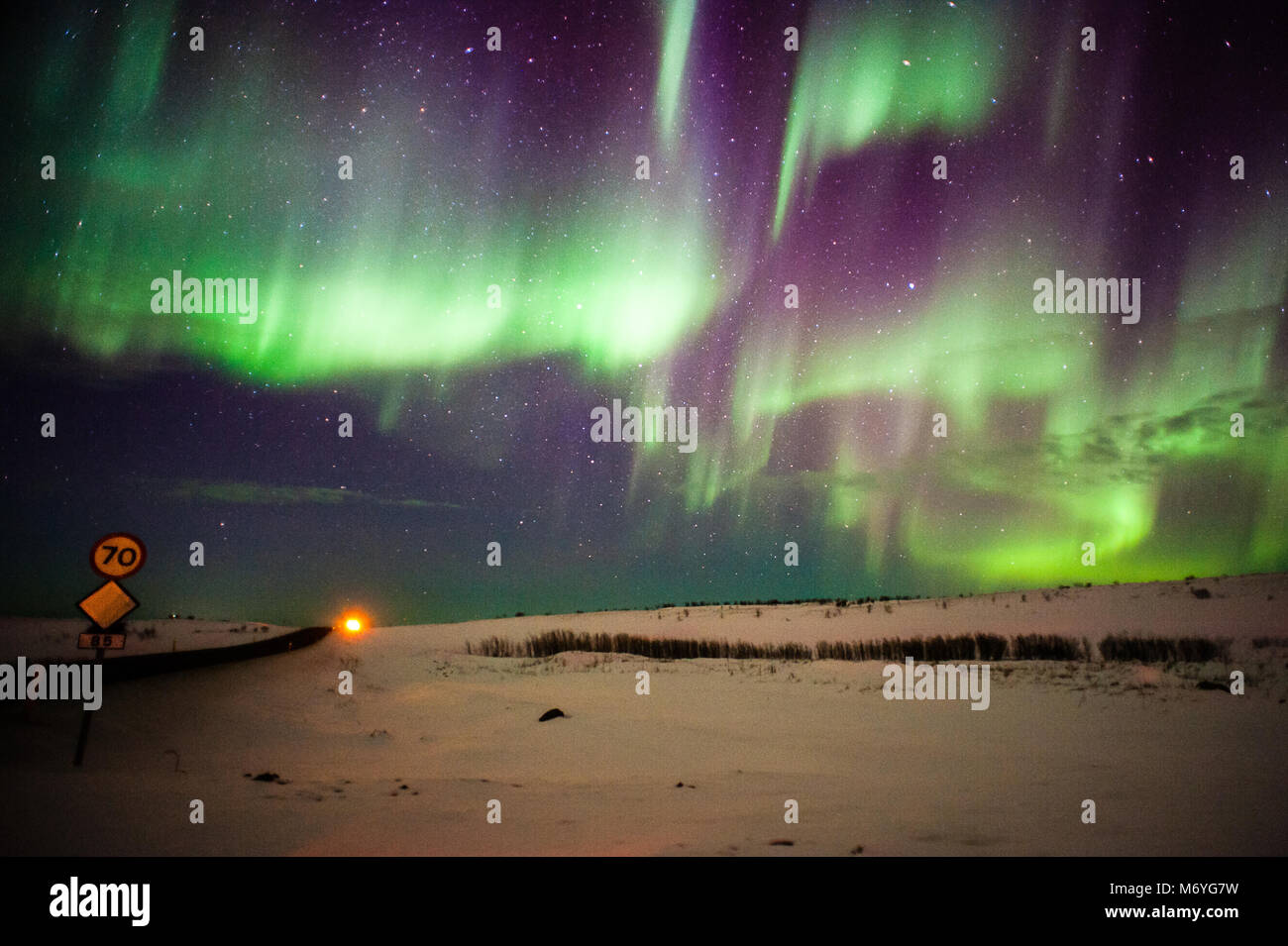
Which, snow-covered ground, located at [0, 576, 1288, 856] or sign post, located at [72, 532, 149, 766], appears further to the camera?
sign post, located at [72, 532, 149, 766]

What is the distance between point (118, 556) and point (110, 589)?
0.44 metres

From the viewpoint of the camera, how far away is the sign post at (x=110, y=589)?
878 centimetres

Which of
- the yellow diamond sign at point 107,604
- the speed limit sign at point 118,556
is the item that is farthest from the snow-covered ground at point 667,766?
the speed limit sign at point 118,556

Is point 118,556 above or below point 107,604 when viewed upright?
above

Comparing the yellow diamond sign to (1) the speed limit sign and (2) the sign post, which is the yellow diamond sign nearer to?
(2) the sign post

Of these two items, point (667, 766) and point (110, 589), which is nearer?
point (110, 589)

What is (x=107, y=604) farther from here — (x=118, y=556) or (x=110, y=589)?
(x=118, y=556)

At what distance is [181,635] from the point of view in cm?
3781

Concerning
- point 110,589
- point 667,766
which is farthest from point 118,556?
point 667,766

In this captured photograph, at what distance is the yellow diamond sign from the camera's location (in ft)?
28.8

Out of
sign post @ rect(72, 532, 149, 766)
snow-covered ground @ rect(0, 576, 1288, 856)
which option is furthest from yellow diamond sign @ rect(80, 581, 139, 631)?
snow-covered ground @ rect(0, 576, 1288, 856)

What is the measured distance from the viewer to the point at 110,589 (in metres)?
8.96

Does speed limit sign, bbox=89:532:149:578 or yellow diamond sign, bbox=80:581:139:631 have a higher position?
speed limit sign, bbox=89:532:149:578
